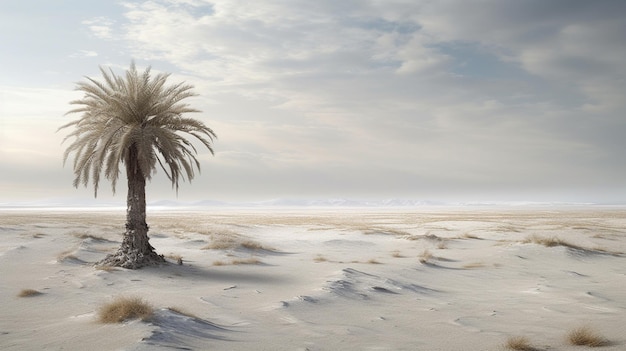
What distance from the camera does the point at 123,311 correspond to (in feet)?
28.2

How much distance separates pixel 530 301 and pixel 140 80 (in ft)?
46.2

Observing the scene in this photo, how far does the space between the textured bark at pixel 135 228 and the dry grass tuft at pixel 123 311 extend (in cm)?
756

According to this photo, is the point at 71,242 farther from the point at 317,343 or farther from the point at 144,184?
the point at 317,343

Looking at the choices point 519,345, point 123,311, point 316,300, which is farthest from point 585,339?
point 123,311

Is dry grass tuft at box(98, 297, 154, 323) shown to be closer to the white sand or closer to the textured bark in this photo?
A: the white sand

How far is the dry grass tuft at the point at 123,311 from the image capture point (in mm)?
8547

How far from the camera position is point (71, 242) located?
82.2ft

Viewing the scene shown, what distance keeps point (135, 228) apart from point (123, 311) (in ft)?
27.3

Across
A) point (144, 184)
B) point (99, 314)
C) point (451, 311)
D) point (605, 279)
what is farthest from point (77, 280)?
point (605, 279)

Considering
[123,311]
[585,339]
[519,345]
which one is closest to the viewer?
[519,345]

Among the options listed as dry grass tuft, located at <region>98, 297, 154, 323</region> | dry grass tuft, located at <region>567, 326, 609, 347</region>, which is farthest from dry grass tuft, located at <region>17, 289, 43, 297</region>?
dry grass tuft, located at <region>567, 326, 609, 347</region>

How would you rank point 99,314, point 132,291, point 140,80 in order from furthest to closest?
point 140,80 → point 132,291 → point 99,314

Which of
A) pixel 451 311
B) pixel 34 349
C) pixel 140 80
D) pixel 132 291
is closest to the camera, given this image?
pixel 34 349

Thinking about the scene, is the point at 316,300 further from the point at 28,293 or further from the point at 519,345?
the point at 28,293
